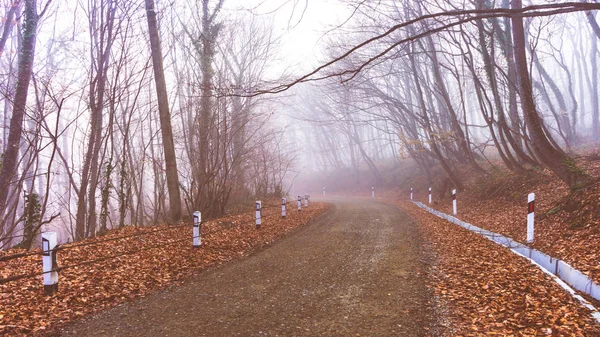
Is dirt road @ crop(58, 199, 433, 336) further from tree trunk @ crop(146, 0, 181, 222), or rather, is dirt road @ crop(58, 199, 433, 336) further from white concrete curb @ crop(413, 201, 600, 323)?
tree trunk @ crop(146, 0, 181, 222)

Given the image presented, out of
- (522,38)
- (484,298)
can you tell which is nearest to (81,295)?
(484,298)

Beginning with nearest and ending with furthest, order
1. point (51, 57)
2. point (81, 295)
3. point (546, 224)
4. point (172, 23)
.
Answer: point (81, 295) < point (546, 224) < point (172, 23) < point (51, 57)

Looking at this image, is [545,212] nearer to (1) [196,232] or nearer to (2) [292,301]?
(2) [292,301]

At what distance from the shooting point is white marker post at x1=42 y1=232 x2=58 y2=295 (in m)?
4.86

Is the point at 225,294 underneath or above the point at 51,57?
underneath

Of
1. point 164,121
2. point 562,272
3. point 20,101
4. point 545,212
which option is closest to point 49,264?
point 20,101

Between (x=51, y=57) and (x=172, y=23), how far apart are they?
9676 millimetres

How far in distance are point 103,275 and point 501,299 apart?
593cm

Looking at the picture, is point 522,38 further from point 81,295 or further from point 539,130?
point 81,295

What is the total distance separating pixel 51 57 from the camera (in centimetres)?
1995

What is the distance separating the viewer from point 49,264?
16.0 feet

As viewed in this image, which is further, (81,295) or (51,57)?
(51,57)

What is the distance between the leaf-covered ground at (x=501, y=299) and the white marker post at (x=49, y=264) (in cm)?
517

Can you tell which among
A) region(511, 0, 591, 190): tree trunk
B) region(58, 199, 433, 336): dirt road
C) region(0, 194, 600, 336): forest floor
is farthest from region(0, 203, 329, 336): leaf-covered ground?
region(511, 0, 591, 190): tree trunk
